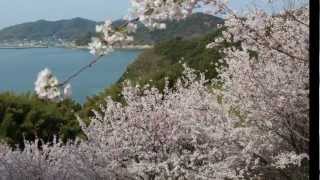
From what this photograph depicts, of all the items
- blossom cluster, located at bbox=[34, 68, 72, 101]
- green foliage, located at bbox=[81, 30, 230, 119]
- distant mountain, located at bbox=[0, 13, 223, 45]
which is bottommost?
green foliage, located at bbox=[81, 30, 230, 119]

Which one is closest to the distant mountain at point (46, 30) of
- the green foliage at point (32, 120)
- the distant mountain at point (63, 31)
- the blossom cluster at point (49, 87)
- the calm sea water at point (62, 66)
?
the distant mountain at point (63, 31)

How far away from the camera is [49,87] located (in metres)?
1.69

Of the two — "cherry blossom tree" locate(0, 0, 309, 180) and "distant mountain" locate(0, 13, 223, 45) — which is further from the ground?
"distant mountain" locate(0, 13, 223, 45)

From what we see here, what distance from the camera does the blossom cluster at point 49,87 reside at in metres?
1.68

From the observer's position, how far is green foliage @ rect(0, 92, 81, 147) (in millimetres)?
4922

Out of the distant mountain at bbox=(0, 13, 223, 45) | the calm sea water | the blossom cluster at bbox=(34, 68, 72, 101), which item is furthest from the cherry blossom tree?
the blossom cluster at bbox=(34, 68, 72, 101)

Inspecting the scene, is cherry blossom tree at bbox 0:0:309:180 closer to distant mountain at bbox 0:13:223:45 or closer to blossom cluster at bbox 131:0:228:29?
distant mountain at bbox 0:13:223:45

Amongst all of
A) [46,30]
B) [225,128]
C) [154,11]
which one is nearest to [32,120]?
[46,30]

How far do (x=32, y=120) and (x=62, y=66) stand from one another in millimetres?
964

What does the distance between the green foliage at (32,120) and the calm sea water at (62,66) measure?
0.21 meters

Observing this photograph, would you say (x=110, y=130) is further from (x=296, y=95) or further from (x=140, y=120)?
(x=296, y=95)

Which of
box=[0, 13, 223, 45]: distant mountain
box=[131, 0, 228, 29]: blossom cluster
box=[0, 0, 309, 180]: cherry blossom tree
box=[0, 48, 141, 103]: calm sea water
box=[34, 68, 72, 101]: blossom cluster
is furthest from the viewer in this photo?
box=[0, 13, 223, 45]: distant mountain

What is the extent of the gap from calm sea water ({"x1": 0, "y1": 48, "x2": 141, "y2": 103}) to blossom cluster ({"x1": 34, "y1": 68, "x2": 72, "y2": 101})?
1682 mm

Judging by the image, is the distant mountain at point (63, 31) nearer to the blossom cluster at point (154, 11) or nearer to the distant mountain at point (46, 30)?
the distant mountain at point (46, 30)
